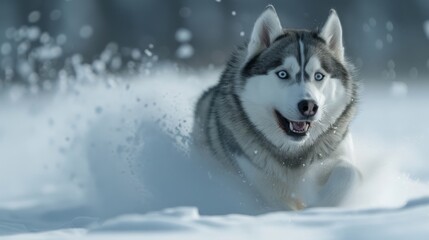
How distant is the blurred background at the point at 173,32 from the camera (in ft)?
56.3

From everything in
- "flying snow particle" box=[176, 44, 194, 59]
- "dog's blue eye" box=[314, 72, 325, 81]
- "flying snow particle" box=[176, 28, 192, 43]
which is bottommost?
"dog's blue eye" box=[314, 72, 325, 81]

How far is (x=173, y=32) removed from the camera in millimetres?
19719

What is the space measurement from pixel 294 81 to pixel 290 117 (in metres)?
0.18

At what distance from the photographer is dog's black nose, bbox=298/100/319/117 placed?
3.87 m

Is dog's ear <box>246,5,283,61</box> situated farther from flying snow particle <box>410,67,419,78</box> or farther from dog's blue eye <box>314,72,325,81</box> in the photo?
flying snow particle <box>410,67,419,78</box>

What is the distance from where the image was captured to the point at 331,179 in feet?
13.3

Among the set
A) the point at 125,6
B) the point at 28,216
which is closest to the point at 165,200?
the point at 28,216

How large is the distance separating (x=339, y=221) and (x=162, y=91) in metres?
3.46

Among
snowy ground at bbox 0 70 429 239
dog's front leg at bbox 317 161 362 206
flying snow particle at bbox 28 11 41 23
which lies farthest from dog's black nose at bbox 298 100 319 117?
flying snow particle at bbox 28 11 41 23

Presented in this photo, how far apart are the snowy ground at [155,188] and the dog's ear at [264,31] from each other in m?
0.71

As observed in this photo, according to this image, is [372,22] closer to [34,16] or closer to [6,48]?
[34,16]

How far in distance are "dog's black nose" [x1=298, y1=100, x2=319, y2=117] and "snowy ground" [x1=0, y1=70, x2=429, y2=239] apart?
0.50m

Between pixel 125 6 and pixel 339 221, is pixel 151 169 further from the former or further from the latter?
pixel 125 6

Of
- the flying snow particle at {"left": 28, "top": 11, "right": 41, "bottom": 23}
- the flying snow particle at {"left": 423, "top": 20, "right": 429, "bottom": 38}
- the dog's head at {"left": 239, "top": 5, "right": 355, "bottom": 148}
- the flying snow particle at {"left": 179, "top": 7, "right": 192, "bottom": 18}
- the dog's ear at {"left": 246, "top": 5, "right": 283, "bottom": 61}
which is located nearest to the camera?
the dog's head at {"left": 239, "top": 5, "right": 355, "bottom": 148}
